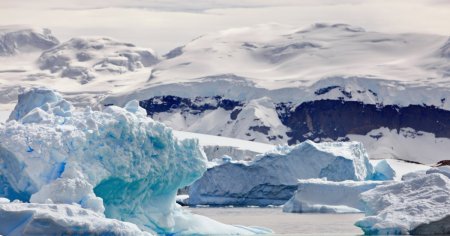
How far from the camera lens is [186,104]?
19825 cm

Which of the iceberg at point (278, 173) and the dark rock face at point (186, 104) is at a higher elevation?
the iceberg at point (278, 173)

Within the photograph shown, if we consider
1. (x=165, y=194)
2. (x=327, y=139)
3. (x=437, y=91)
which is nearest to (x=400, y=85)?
(x=437, y=91)

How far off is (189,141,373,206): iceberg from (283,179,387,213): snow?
9.28 meters

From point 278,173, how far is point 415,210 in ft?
104

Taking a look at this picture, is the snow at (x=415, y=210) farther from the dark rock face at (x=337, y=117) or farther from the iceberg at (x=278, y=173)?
the dark rock face at (x=337, y=117)

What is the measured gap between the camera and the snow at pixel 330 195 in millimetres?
50438

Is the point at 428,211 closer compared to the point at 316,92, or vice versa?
the point at 428,211

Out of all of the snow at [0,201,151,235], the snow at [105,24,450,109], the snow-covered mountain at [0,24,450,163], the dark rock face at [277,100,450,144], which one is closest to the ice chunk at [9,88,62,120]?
the snow at [0,201,151,235]

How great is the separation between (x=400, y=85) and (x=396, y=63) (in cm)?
1602

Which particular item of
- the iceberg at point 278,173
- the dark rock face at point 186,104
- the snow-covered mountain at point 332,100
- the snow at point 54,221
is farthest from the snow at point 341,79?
the snow at point 54,221

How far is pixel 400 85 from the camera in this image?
174 meters

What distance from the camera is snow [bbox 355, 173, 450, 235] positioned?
98.8 ft

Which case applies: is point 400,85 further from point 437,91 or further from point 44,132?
point 44,132

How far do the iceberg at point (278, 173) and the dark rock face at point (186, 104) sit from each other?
127523mm
